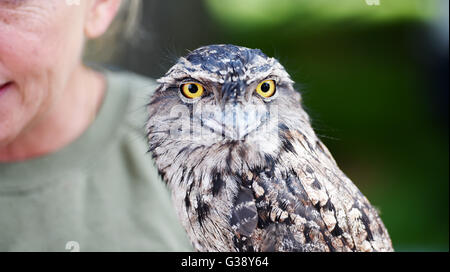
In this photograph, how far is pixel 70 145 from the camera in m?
1.16

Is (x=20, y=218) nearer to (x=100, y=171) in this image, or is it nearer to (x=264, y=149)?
(x=100, y=171)

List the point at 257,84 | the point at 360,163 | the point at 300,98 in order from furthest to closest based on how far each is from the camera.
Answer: the point at 360,163, the point at 300,98, the point at 257,84

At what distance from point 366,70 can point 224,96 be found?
1.57ft

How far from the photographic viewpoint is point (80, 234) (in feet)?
3.45

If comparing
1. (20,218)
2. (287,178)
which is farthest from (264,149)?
(20,218)

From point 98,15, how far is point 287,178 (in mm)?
535

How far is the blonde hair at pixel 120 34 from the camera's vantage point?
37.2 inches

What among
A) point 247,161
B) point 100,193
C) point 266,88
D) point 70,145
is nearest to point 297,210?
point 247,161

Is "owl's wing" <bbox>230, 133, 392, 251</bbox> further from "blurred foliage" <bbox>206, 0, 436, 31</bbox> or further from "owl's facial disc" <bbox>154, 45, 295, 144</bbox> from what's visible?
"blurred foliage" <bbox>206, 0, 436, 31</bbox>

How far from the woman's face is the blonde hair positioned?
0.20 feet

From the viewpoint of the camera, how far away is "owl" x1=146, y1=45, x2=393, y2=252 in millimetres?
712

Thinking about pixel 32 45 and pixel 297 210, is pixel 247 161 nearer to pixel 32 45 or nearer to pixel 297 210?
pixel 297 210

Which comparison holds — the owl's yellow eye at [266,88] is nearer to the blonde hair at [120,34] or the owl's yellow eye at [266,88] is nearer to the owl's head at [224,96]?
the owl's head at [224,96]

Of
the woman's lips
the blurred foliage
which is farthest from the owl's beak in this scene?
the woman's lips
